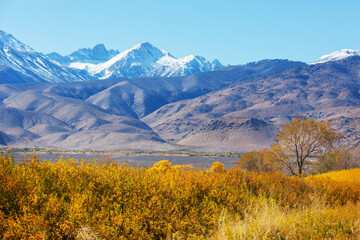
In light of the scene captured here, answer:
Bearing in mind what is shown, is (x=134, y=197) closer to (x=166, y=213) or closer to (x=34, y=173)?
(x=166, y=213)

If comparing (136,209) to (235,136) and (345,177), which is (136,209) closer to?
(345,177)

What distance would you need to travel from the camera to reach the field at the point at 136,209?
690cm

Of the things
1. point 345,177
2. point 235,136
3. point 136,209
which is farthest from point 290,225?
point 235,136

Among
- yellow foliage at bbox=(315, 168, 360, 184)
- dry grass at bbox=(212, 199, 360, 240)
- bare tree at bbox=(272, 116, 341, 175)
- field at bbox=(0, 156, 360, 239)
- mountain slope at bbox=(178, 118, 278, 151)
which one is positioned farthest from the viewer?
mountain slope at bbox=(178, 118, 278, 151)

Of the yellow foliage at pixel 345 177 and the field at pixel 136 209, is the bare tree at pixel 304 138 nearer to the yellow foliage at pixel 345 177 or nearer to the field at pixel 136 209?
the yellow foliage at pixel 345 177

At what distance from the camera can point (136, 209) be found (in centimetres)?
794

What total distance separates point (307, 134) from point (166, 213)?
27332mm

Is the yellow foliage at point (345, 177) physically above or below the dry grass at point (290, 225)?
below

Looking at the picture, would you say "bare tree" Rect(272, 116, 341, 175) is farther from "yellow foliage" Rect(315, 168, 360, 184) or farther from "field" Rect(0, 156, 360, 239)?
"field" Rect(0, 156, 360, 239)

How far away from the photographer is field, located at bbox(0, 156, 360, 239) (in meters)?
6.90

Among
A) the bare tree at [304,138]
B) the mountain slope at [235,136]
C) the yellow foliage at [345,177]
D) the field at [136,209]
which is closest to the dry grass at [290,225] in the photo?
the field at [136,209]

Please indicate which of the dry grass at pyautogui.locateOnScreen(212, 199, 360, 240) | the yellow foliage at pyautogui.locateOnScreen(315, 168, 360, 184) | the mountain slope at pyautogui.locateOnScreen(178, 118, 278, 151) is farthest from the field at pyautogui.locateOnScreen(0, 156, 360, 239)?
the mountain slope at pyautogui.locateOnScreen(178, 118, 278, 151)

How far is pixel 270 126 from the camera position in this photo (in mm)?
196625

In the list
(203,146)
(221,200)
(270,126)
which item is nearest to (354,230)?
(221,200)
